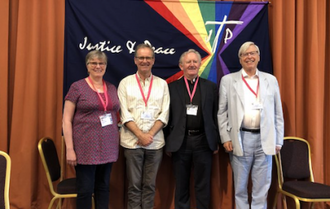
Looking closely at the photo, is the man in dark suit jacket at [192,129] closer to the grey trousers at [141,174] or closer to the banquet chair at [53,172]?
the grey trousers at [141,174]

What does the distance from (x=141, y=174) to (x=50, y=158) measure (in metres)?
0.93

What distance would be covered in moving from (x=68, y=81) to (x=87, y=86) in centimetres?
74

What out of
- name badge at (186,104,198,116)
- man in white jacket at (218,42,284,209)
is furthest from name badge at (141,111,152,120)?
man in white jacket at (218,42,284,209)

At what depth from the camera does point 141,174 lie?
102 inches

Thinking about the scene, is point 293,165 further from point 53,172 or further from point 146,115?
point 53,172

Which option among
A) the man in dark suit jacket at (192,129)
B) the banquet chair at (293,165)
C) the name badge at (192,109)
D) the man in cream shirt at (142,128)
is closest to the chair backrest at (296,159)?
the banquet chair at (293,165)

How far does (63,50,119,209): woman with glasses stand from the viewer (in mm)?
2191

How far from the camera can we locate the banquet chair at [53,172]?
2469 millimetres

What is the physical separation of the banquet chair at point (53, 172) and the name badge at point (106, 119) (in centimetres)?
73

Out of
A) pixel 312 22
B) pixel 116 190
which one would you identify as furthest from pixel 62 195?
pixel 312 22

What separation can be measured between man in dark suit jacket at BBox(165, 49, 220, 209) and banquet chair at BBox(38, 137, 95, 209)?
1003mm

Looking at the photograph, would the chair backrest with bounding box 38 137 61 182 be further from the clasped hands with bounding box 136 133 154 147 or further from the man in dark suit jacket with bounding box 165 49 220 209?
the man in dark suit jacket with bounding box 165 49 220 209

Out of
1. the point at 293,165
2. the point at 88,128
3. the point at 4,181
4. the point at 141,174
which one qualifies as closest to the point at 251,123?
the point at 293,165

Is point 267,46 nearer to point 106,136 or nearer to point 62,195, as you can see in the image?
point 106,136
